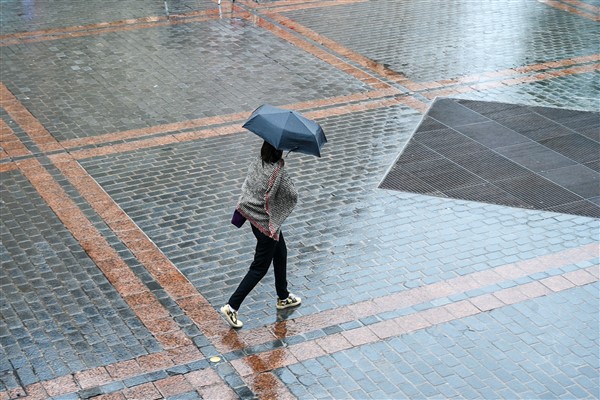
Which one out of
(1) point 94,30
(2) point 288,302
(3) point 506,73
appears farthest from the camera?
(1) point 94,30

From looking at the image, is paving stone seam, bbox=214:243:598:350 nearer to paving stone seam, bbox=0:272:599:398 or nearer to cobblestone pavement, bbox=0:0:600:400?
cobblestone pavement, bbox=0:0:600:400

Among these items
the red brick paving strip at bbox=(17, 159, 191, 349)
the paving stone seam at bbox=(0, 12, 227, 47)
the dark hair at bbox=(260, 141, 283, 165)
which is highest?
the dark hair at bbox=(260, 141, 283, 165)

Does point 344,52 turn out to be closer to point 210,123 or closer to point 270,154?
point 210,123

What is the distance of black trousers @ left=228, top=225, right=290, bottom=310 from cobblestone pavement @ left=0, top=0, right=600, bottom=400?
28 centimetres

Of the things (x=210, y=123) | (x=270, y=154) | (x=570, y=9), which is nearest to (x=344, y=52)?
(x=210, y=123)

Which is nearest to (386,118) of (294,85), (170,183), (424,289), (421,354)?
(294,85)

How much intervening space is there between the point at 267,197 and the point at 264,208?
111 millimetres

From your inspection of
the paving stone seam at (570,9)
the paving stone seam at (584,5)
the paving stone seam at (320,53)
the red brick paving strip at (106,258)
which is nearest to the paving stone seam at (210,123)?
the paving stone seam at (320,53)

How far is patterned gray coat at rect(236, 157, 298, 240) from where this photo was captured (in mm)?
7504

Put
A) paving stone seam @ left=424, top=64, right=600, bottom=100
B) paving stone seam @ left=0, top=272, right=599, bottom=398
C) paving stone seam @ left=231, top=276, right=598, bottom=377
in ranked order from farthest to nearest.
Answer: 1. paving stone seam @ left=424, top=64, right=600, bottom=100
2. paving stone seam @ left=231, top=276, right=598, bottom=377
3. paving stone seam @ left=0, top=272, right=599, bottom=398

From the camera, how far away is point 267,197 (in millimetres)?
7520

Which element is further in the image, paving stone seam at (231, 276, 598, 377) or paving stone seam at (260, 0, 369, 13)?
paving stone seam at (260, 0, 369, 13)

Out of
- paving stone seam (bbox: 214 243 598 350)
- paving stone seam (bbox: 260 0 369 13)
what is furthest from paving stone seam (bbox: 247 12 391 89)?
paving stone seam (bbox: 214 243 598 350)

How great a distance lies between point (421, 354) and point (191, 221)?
10.4 ft
